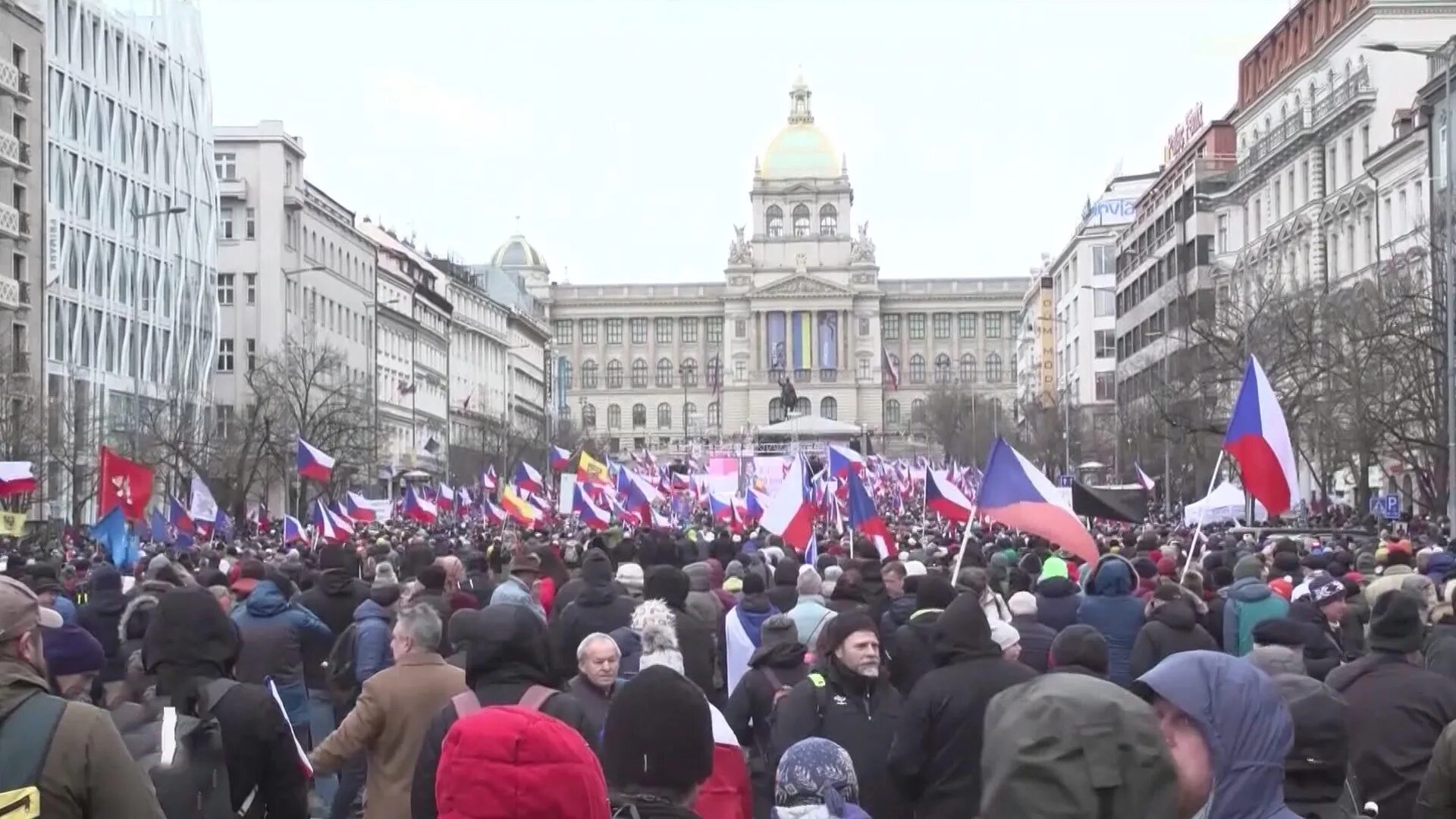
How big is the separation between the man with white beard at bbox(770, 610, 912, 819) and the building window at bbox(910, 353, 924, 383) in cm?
16737

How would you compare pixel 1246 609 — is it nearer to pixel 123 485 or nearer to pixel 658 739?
pixel 658 739

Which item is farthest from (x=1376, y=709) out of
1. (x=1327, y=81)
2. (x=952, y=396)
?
(x=952, y=396)

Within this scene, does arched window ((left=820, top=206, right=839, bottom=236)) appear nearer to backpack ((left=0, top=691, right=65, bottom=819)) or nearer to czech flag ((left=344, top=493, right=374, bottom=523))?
czech flag ((left=344, top=493, right=374, bottom=523))

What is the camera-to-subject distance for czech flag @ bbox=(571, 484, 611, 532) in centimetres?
3191

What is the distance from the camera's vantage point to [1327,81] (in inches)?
2404

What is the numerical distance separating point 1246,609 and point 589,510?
20931 mm

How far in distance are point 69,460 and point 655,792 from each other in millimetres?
44870

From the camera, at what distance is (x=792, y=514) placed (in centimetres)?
2131

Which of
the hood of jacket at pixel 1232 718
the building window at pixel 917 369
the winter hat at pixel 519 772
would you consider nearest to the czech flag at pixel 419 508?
the hood of jacket at pixel 1232 718

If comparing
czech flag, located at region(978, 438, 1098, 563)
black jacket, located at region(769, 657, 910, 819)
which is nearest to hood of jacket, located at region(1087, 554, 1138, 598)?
czech flag, located at region(978, 438, 1098, 563)

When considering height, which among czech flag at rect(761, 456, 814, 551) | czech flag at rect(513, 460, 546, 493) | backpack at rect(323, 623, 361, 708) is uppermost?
czech flag at rect(513, 460, 546, 493)

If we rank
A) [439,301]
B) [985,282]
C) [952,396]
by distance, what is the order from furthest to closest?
[985,282] → [952,396] → [439,301]

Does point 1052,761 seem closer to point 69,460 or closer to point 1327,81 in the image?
point 69,460

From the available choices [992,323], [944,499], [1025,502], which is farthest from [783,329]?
[1025,502]
